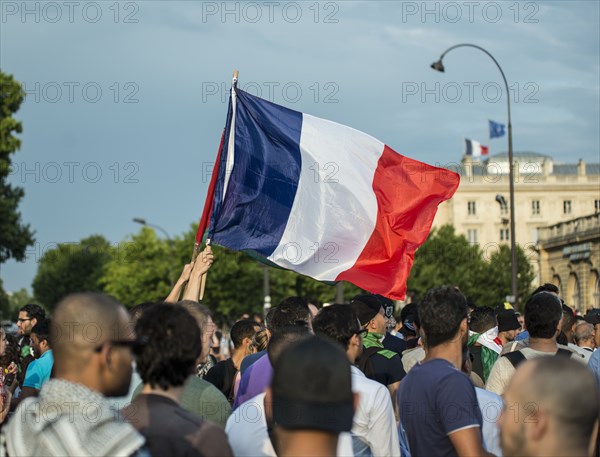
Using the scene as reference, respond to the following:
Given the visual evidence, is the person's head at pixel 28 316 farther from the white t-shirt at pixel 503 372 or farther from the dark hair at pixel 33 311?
the white t-shirt at pixel 503 372

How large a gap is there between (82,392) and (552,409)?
5.09 ft

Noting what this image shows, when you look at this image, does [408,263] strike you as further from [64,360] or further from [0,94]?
[0,94]

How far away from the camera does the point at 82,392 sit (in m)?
3.53

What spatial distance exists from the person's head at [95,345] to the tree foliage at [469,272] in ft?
244

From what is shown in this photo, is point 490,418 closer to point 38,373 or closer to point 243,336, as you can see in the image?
point 243,336

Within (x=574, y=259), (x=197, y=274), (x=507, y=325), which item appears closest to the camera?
(x=197, y=274)

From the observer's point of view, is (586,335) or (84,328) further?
(586,335)

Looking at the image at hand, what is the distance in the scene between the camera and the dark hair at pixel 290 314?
22.3 feet

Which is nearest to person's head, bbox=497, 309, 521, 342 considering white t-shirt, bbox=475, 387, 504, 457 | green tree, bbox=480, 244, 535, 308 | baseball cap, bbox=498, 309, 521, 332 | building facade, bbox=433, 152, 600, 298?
baseball cap, bbox=498, 309, 521, 332

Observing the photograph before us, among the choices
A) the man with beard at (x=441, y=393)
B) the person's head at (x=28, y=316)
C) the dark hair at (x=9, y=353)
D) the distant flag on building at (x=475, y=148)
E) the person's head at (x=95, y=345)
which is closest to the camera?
the person's head at (x=95, y=345)

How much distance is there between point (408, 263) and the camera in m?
9.91

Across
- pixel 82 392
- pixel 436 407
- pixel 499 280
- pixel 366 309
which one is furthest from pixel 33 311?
pixel 499 280

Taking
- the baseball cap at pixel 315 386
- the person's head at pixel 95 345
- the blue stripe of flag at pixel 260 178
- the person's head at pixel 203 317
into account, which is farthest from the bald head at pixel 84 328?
the blue stripe of flag at pixel 260 178

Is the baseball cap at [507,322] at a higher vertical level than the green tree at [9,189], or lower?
lower
